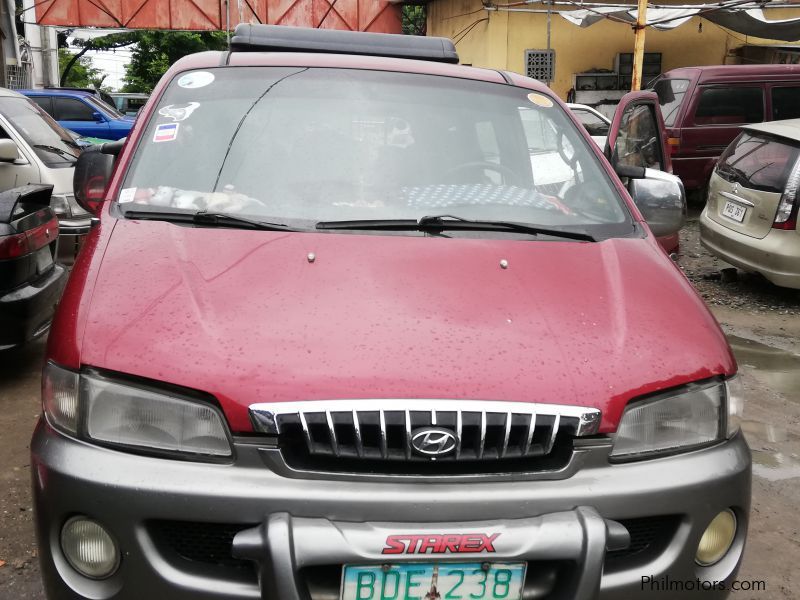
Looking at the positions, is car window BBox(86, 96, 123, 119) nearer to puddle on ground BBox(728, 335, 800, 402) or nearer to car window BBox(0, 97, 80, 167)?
car window BBox(0, 97, 80, 167)

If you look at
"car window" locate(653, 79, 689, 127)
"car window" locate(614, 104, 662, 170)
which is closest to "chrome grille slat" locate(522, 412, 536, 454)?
"car window" locate(614, 104, 662, 170)

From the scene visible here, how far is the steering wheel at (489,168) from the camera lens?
9.87 ft

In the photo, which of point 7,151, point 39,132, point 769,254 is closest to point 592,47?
point 769,254

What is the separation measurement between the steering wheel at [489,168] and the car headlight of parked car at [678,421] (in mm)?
1190

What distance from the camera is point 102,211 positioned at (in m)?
2.71

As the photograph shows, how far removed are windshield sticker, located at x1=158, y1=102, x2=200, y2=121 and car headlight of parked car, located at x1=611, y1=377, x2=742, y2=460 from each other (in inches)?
73.1

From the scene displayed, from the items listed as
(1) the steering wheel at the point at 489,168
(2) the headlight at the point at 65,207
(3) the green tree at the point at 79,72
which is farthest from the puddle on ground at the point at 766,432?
(3) the green tree at the point at 79,72

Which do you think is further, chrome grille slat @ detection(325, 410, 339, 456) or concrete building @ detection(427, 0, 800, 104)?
concrete building @ detection(427, 0, 800, 104)

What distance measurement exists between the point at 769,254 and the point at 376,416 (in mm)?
5920

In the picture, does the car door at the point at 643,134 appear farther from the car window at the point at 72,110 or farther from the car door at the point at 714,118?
the car window at the point at 72,110

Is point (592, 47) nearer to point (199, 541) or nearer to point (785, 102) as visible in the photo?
point (785, 102)

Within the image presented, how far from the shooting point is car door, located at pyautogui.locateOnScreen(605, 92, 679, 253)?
561 centimetres

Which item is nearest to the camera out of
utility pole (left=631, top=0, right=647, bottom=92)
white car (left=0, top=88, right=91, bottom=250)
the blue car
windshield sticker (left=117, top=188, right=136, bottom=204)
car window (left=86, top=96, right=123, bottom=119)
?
windshield sticker (left=117, top=188, right=136, bottom=204)

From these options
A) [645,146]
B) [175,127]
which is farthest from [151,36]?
[175,127]
